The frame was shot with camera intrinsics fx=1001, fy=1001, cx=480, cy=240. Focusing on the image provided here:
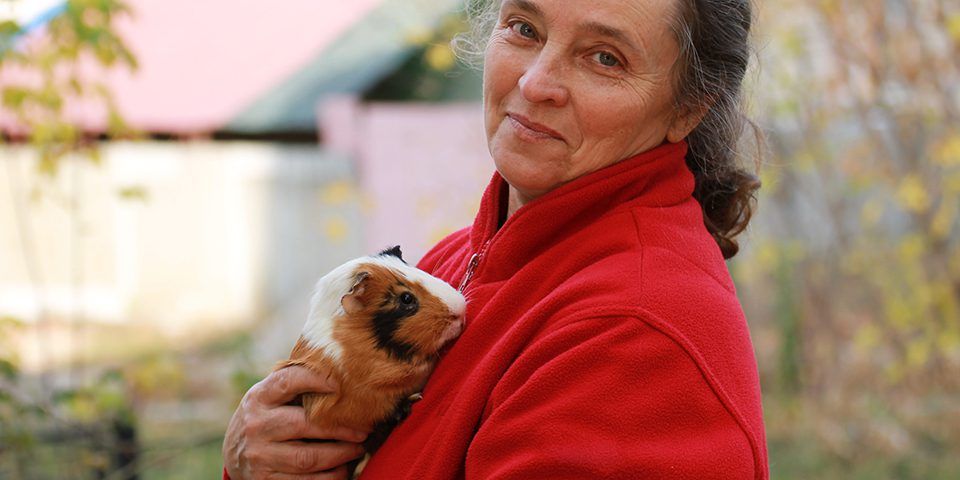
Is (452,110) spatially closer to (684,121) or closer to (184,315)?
(184,315)

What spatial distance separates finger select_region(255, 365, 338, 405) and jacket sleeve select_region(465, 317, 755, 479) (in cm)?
47

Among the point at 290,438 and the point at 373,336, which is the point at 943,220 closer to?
the point at 373,336

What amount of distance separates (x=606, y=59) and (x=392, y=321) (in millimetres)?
686

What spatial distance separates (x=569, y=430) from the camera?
5.07 feet

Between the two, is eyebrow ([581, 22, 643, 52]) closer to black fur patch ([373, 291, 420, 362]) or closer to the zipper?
the zipper

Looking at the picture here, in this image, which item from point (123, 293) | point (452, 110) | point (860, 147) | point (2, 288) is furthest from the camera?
point (123, 293)

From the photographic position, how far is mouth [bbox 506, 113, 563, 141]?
76.4 inches

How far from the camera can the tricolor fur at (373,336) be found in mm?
1984

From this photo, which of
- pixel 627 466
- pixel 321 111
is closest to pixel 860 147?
pixel 321 111

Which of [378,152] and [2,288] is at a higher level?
[378,152]

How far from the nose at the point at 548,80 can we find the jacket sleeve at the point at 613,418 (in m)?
0.48

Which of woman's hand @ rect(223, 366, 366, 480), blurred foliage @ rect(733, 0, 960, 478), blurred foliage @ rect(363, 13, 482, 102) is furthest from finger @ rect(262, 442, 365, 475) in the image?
blurred foliage @ rect(363, 13, 482, 102)

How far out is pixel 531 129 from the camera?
6.45 feet

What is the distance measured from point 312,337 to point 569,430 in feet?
2.46
